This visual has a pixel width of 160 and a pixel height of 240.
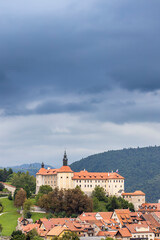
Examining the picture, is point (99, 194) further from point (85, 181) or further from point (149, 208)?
point (149, 208)

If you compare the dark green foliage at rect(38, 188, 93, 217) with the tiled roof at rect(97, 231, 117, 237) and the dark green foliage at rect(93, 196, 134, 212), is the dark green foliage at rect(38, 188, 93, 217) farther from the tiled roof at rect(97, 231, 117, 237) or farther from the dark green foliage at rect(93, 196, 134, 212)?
the tiled roof at rect(97, 231, 117, 237)

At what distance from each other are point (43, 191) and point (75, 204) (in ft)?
70.9

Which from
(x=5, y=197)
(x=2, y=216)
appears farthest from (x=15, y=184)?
(x=2, y=216)

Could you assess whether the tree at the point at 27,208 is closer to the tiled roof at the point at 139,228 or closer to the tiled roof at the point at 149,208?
the tiled roof at the point at 139,228

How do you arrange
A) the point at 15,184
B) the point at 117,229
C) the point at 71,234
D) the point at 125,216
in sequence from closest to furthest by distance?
1. the point at 71,234
2. the point at 117,229
3. the point at 125,216
4. the point at 15,184

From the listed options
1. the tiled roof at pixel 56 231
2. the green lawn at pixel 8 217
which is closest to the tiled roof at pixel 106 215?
the tiled roof at pixel 56 231

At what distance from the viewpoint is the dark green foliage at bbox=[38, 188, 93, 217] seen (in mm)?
149500

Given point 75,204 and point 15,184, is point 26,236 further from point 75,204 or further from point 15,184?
point 15,184

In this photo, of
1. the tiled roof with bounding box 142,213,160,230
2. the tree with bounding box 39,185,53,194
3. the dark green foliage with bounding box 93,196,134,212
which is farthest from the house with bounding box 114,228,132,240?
the tree with bounding box 39,185,53,194

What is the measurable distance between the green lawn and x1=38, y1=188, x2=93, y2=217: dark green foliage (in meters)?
9.48

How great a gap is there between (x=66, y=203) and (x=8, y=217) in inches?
714

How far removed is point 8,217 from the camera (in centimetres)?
15125

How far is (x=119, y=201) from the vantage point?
160000mm

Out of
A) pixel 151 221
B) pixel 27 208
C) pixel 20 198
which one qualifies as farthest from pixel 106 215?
pixel 20 198
